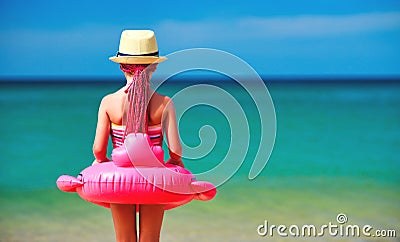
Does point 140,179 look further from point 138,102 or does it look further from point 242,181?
point 242,181

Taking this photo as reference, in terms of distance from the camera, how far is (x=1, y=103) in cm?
1570

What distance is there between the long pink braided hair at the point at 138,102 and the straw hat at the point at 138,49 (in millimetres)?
30

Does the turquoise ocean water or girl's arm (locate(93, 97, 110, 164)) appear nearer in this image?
girl's arm (locate(93, 97, 110, 164))

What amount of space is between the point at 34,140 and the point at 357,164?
135 inches

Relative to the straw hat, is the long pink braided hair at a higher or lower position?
lower

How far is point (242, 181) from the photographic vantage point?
22.0 ft

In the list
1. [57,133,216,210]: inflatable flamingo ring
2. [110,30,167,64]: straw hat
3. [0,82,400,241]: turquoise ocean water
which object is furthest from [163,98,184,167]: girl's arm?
[0,82,400,241]: turquoise ocean water

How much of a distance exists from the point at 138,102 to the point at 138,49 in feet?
0.63

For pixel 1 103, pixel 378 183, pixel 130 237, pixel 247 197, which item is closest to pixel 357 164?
pixel 378 183

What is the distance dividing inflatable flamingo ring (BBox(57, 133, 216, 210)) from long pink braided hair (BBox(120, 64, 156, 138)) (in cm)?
3

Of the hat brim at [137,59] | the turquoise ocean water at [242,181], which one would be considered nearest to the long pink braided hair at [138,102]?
the hat brim at [137,59]

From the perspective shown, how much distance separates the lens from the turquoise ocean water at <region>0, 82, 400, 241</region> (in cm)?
521

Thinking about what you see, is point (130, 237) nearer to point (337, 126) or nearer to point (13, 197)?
point (13, 197)

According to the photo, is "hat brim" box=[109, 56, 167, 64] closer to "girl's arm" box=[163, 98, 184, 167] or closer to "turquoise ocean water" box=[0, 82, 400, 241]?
"girl's arm" box=[163, 98, 184, 167]
